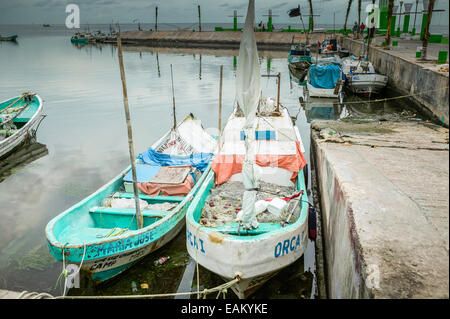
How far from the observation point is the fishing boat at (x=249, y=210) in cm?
509

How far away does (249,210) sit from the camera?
5570 millimetres

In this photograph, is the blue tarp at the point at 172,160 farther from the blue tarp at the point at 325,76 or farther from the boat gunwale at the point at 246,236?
the blue tarp at the point at 325,76

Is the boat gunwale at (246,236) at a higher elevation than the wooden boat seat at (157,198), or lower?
higher

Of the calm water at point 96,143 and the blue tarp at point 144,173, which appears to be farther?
the blue tarp at point 144,173

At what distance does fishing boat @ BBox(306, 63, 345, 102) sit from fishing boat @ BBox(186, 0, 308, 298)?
14833 millimetres

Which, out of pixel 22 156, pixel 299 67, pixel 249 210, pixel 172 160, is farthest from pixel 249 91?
pixel 299 67

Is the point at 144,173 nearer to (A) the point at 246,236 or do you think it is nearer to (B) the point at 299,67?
(A) the point at 246,236

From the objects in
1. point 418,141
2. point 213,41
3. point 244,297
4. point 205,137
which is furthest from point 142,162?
point 213,41

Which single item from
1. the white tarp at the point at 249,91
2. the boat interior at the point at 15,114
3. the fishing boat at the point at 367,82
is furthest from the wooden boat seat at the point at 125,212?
the fishing boat at the point at 367,82

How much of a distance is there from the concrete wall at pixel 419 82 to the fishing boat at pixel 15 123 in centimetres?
1506

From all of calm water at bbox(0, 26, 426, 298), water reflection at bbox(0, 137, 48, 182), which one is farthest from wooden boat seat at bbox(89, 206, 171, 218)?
water reflection at bbox(0, 137, 48, 182)

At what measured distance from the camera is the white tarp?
493 cm

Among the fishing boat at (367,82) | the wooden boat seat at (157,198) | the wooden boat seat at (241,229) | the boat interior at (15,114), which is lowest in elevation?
the wooden boat seat at (157,198)

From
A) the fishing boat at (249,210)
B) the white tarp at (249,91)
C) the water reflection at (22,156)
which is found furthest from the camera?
the water reflection at (22,156)
